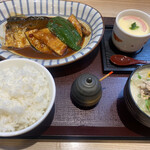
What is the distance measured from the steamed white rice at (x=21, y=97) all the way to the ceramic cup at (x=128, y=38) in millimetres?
992

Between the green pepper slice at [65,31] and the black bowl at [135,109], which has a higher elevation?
the green pepper slice at [65,31]

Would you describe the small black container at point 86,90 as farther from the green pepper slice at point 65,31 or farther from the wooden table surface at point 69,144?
the green pepper slice at point 65,31

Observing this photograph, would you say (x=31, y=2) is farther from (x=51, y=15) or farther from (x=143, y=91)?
(x=143, y=91)

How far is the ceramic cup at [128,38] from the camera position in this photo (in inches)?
67.9

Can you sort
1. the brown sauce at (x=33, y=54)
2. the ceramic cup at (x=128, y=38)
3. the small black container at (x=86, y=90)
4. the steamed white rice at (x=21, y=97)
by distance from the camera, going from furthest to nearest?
the brown sauce at (x=33, y=54) → the ceramic cup at (x=128, y=38) → the small black container at (x=86, y=90) → the steamed white rice at (x=21, y=97)

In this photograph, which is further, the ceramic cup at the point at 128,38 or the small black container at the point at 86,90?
the ceramic cup at the point at 128,38

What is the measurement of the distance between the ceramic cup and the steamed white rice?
99cm

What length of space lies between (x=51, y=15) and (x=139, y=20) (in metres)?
1.22

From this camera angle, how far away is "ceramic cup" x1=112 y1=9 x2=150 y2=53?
173 cm

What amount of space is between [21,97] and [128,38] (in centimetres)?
129

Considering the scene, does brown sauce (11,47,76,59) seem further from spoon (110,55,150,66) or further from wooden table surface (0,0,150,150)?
wooden table surface (0,0,150,150)

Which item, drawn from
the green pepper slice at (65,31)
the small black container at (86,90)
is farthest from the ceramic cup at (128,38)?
the small black container at (86,90)

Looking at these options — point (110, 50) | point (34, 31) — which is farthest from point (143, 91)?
point (34, 31)

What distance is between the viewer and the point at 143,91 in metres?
1.42
